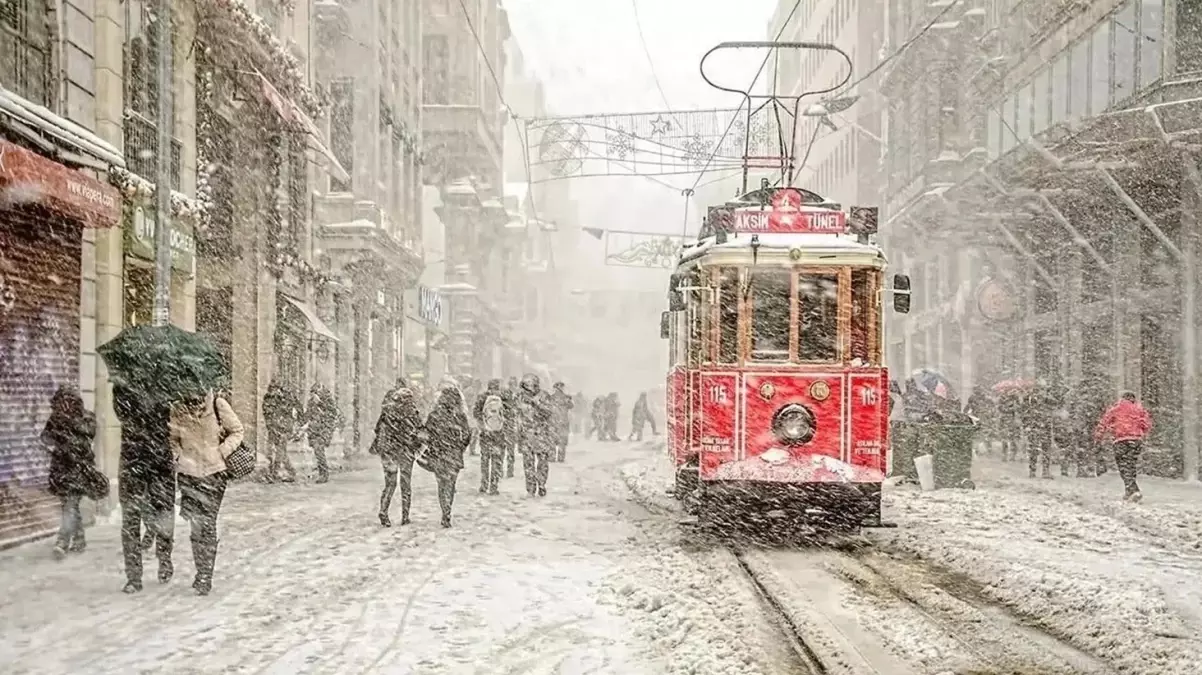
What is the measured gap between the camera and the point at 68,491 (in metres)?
11.7

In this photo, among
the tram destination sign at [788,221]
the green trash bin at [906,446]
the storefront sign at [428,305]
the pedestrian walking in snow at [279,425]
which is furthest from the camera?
the storefront sign at [428,305]

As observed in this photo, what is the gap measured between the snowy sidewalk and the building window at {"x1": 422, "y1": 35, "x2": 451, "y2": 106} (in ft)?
103

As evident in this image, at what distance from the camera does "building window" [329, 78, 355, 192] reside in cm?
3114

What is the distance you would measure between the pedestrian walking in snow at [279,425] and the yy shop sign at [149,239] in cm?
278

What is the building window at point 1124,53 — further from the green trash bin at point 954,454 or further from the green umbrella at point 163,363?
the green umbrella at point 163,363

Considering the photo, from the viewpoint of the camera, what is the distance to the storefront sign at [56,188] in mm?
11398

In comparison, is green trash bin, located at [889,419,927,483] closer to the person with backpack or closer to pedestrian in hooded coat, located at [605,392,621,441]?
the person with backpack

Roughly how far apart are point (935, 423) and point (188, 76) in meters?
→ 11.9

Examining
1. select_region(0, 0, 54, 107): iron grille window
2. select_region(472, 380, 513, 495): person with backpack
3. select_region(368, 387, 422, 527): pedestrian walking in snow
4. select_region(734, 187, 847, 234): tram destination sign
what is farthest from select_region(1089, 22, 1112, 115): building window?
select_region(0, 0, 54, 107): iron grille window

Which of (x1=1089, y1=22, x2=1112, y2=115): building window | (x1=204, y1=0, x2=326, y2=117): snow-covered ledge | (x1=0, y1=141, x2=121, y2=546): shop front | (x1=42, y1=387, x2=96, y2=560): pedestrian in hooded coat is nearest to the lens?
(x1=42, y1=387, x2=96, y2=560): pedestrian in hooded coat

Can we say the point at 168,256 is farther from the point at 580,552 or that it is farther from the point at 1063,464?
the point at 1063,464

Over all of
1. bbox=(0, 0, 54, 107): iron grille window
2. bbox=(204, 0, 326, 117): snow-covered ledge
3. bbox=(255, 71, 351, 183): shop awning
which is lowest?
bbox=(0, 0, 54, 107): iron grille window

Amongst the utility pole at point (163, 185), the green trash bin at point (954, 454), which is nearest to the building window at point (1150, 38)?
the green trash bin at point (954, 454)

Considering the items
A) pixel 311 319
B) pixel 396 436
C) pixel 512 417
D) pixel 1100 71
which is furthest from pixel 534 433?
pixel 1100 71
